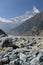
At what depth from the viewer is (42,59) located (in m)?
14.9

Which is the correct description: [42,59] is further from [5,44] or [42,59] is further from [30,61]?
[5,44]

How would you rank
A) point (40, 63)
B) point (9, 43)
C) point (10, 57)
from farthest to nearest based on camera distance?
point (9, 43)
point (10, 57)
point (40, 63)

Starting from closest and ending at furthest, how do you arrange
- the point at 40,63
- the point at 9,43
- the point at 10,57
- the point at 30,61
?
the point at 40,63, the point at 30,61, the point at 10,57, the point at 9,43

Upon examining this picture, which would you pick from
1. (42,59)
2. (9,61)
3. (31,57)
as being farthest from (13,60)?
(42,59)

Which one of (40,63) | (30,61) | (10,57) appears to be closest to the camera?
(40,63)

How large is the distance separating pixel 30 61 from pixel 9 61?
163cm

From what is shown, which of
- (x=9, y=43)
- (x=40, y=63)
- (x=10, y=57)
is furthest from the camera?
(x=9, y=43)

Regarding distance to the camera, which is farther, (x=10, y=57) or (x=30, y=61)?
(x=10, y=57)

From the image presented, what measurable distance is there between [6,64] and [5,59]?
0.74 metres

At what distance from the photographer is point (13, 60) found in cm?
1603

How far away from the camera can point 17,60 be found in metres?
15.7

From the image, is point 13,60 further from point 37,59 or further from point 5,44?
point 5,44

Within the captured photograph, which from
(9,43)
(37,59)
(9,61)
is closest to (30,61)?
(37,59)

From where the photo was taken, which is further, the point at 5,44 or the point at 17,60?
the point at 5,44
